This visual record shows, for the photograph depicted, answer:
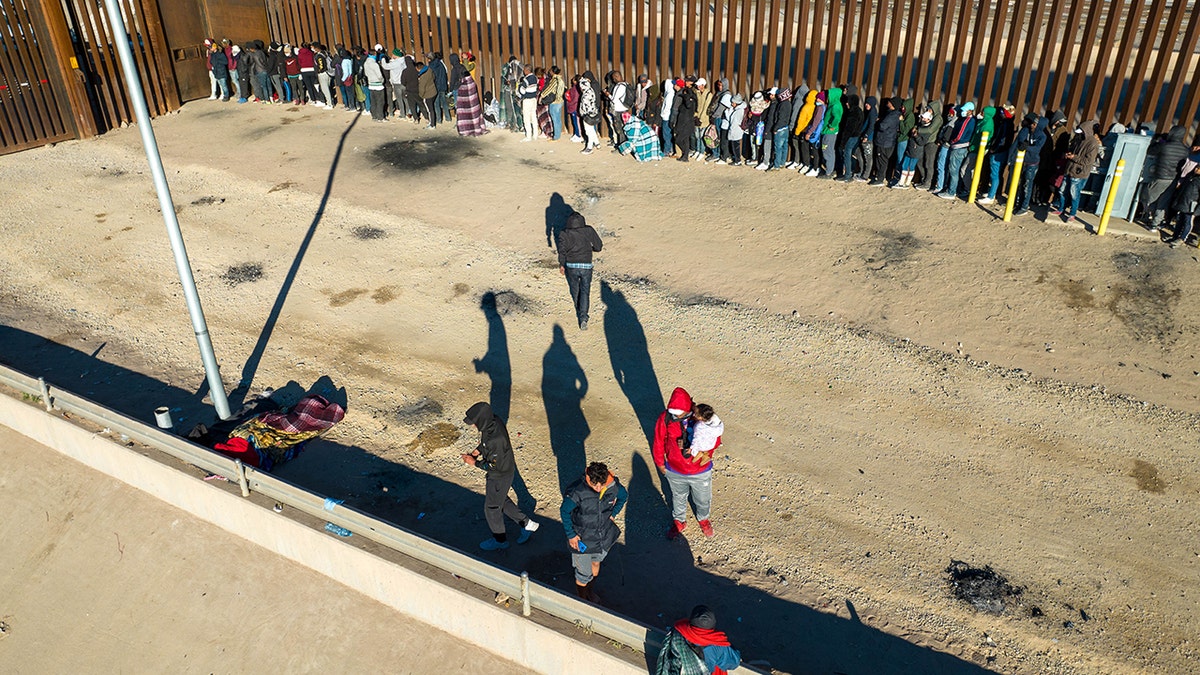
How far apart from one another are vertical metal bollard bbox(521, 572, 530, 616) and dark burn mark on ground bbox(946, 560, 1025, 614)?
3.50 m

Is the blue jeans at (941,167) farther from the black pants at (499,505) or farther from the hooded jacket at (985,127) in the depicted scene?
the black pants at (499,505)

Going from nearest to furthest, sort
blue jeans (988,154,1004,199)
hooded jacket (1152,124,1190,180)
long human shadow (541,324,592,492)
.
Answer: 1. long human shadow (541,324,592,492)
2. hooded jacket (1152,124,1190,180)
3. blue jeans (988,154,1004,199)

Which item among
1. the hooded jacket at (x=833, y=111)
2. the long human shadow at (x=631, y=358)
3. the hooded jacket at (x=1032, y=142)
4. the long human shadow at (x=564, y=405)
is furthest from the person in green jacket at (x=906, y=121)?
the long human shadow at (x=564, y=405)

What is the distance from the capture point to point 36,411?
8.89 m

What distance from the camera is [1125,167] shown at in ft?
38.4

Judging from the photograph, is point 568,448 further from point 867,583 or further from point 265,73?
point 265,73

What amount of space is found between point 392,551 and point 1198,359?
893 cm

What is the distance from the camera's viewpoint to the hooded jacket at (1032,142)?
12.0 m

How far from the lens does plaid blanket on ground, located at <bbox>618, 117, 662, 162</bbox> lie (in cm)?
1552

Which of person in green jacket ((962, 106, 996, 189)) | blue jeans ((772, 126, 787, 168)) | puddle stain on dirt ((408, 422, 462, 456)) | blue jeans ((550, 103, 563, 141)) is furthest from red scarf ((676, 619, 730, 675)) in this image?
blue jeans ((550, 103, 563, 141))

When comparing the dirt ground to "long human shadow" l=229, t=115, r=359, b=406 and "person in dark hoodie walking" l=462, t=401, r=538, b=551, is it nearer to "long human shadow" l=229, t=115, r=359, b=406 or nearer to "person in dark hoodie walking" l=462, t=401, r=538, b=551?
"long human shadow" l=229, t=115, r=359, b=406

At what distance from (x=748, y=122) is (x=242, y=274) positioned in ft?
A: 28.0

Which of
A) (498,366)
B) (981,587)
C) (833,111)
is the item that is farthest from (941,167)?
(981,587)

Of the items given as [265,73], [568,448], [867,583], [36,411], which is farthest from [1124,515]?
[265,73]
